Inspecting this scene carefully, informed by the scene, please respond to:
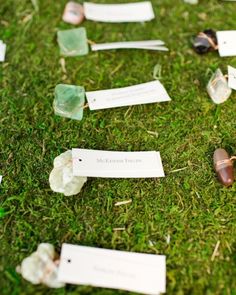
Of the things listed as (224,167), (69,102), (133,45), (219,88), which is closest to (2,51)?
(69,102)

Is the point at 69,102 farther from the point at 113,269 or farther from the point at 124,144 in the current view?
the point at 113,269

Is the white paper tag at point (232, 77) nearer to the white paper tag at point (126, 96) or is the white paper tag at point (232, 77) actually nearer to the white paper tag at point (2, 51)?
the white paper tag at point (126, 96)

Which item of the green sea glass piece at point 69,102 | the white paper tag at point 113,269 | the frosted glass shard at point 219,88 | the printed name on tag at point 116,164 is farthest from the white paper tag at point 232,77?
the white paper tag at point 113,269

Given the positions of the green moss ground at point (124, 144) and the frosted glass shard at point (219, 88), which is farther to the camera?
the frosted glass shard at point (219, 88)

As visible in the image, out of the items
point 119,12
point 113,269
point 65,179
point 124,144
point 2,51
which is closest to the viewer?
point 113,269

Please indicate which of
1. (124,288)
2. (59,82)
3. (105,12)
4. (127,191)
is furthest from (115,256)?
(105,12)

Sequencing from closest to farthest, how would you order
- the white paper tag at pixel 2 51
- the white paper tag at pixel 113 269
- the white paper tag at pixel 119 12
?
the white paper tag at pixel 113 269 → the white paper tag at pixel 2 51 → the white paper tag at pixel 119 12

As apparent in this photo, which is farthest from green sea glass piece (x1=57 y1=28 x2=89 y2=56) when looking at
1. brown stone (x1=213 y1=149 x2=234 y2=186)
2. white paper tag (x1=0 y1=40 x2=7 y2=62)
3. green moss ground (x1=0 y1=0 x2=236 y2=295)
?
brown stone (x1=213 y1=149 x2=234 y2=186)
